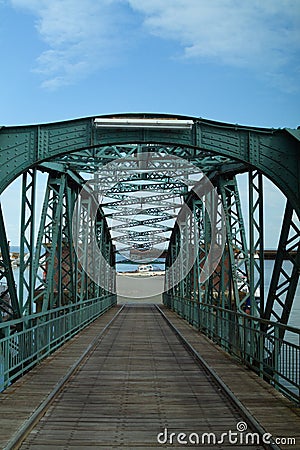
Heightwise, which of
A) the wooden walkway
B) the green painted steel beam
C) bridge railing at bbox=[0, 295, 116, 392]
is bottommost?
the wooden walkway

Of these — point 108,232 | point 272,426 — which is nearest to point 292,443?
point 272,426

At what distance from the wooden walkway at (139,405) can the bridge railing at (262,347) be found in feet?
0.76

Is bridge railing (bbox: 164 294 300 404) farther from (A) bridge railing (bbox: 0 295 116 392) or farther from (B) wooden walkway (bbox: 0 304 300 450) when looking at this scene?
(A) bridge railing (bbox: 0 295 116 392)

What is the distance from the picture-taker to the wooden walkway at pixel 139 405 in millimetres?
6730

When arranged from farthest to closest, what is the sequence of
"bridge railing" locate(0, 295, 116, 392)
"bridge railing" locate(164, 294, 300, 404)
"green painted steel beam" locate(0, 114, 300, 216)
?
"green painted steel beam" locate(0, 114, 300, 216) → "bridge railing" locate(0, 295, 116, 392) → "bridge railing" locate(164, 294, 300, 404)

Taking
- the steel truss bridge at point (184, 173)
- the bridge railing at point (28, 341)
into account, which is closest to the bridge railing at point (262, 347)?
the steel truss bridge at point (184, 173)

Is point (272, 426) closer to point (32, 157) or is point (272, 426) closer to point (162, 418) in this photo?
point (162, 418)

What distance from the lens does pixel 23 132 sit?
1178 cm

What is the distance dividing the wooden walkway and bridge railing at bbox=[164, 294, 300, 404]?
233 millimetres

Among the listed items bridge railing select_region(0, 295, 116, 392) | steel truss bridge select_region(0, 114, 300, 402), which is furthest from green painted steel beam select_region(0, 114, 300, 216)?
bridge railing select_region(0, 295, 116, 392)

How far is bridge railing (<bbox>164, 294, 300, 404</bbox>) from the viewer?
27.5 ft

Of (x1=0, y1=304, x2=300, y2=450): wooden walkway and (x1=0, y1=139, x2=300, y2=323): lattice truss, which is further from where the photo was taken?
(x1=0, y1=139, x2=300, y2=323): lattice truss

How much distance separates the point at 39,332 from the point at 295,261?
537cm

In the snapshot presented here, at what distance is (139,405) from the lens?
8.45 metres
